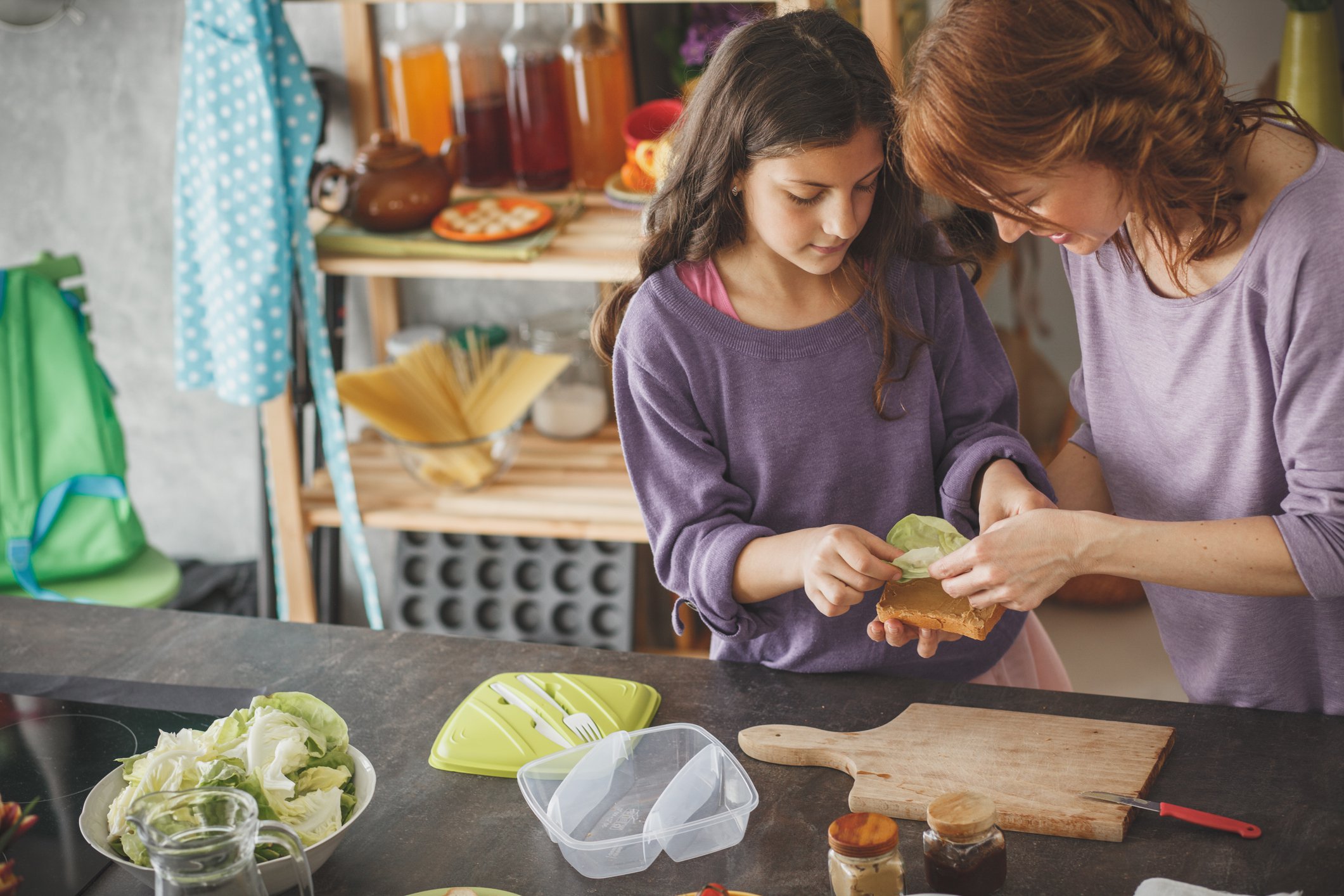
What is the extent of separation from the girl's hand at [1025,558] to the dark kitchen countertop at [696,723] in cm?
17

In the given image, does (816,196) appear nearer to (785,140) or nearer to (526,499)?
(785,140)

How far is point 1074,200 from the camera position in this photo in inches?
49.3

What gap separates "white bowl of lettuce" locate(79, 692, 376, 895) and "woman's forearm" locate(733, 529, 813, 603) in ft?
1.50

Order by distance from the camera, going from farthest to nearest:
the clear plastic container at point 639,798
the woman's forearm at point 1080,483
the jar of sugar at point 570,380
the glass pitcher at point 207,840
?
the jar of sugar at point 570,380, the woman's forearm at point 1080,483, the clear plastic container at point 639,798, the glass pitcher at point 207,840

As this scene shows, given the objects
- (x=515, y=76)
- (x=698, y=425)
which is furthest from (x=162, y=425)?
(x=698, y=425)

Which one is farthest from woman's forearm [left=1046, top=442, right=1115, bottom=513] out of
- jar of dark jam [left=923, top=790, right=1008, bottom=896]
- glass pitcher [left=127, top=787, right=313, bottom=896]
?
glass pitcher [left=127, top=787, right=313, bottom=896]

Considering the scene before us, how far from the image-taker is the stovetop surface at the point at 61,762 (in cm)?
127

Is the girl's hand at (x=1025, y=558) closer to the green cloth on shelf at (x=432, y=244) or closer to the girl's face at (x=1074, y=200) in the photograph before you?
the girl's face at (x=1074, y=200)

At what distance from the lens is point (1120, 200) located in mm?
1273

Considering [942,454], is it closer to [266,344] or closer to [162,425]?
[266,344]

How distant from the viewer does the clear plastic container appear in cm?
120

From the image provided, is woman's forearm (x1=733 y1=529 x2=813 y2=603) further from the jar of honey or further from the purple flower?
the purple flower

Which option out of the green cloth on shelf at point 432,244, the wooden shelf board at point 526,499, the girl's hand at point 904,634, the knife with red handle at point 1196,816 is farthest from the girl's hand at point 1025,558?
the green cloth on shelf at point 432,244

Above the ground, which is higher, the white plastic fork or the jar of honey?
the jar of honey
